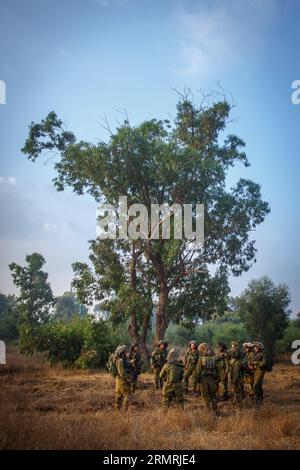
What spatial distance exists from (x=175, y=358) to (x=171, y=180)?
1092 centimetres

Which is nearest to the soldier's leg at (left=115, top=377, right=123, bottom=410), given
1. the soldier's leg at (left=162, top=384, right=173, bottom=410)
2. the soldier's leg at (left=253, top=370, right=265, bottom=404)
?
the soldier's leg at (left=162, top=384, right=173, bottom=410)

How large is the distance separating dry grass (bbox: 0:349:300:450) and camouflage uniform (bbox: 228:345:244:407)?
1.43 feet

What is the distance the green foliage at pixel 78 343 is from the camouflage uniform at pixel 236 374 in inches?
458

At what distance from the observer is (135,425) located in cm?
766

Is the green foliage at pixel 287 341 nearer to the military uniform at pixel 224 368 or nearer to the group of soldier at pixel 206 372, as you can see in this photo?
→ the group of soldier at pixel 206 372

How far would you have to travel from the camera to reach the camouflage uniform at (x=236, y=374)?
1140 centimetres

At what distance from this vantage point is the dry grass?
238 inches

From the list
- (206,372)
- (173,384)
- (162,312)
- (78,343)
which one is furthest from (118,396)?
(78,343)

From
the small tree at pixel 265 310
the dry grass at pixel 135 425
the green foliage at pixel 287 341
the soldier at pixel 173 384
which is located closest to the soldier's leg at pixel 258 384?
the dry grass at pixel 135 425

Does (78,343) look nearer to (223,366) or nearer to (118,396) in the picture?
(223,366)

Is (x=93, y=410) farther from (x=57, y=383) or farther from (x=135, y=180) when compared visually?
(x=135, y=180)

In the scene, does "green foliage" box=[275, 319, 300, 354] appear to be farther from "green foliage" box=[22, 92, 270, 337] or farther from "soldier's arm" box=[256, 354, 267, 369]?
"soldier's arm" box=[256, 354, 267, 369]
